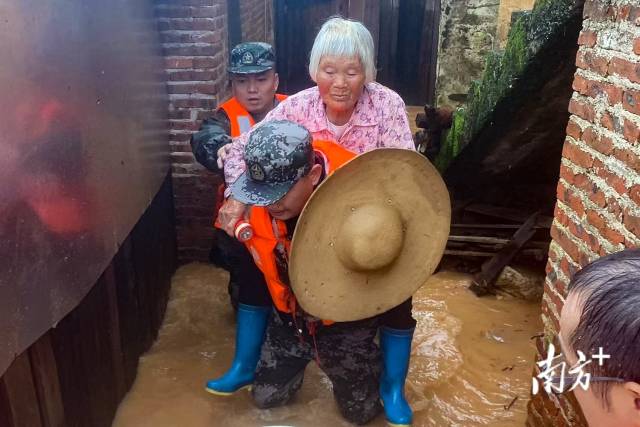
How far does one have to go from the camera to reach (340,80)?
298 cm

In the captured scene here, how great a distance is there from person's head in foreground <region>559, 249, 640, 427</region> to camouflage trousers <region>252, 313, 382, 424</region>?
186 cm

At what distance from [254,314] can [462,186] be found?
3.04 m

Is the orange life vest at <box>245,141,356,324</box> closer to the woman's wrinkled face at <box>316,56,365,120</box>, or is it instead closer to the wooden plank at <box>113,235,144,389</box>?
the woman's wrinkled face at <box>316,56,365,120</box>

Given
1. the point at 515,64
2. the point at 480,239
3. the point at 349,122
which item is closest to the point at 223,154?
the point at 349,122

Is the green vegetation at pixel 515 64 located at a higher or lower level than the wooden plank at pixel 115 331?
higher

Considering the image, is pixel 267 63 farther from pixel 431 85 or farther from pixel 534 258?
pixel 431 85

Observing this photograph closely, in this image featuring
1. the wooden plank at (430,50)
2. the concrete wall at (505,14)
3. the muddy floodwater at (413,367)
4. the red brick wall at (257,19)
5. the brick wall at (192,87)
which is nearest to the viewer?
the muddy floodwater at (413,367)

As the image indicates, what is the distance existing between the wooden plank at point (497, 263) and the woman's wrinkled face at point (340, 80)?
2215mm

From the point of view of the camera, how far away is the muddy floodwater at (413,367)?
10.9 feet

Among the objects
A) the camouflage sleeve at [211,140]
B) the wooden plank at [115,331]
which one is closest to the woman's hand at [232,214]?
the wooden plank at [115,331]

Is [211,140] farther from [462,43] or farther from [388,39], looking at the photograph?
[388,39]

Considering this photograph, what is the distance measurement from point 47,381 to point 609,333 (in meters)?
2.04

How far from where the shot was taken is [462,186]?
5.77 m

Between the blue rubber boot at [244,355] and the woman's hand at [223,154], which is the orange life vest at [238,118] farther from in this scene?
the blue rubber boot at [244,355]
